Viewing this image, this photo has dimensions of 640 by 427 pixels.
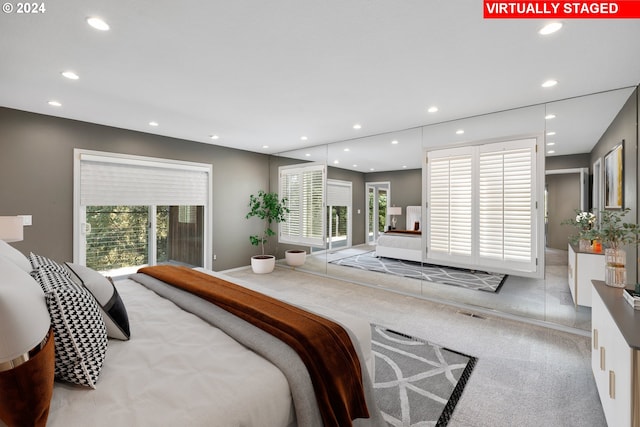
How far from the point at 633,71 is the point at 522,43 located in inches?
50.7

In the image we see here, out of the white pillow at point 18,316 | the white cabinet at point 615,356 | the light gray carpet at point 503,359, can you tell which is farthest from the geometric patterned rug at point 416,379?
the white pillow at point 18,316

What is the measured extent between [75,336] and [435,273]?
3.96m

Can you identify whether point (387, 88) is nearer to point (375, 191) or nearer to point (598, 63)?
point (598, 63)

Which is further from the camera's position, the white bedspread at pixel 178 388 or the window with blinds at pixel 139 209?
the window with blinds at pixel 139 209

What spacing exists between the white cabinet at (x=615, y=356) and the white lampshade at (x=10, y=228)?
4.28 m

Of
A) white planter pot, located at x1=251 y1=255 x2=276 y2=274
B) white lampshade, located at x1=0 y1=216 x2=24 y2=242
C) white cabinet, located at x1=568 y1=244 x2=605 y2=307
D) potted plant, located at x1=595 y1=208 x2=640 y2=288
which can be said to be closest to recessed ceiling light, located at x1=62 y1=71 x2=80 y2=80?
white lampshade, located at x1=0 y1=216 x2=24 y2=242

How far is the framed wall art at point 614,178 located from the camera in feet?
9.56

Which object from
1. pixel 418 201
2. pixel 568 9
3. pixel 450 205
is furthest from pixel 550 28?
pixel 418 201

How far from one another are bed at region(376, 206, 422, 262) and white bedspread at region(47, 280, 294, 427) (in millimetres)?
3596

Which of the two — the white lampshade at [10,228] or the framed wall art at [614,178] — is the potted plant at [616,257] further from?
the white lampshade at [10,228]

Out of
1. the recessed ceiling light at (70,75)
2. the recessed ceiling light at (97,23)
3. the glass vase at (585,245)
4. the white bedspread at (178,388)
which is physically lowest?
the white bedspread at (178,388)

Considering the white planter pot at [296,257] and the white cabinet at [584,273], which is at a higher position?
the white cabinet at [584,273]

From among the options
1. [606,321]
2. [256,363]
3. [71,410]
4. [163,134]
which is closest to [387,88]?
[606,321]

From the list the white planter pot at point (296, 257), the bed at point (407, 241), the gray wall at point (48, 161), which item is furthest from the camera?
the white planter pot at point (296, 257)
